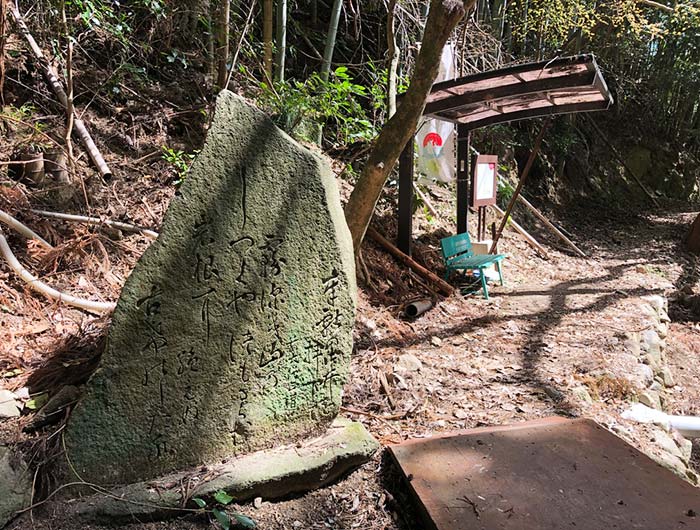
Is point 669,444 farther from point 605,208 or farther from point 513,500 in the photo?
point 605,208

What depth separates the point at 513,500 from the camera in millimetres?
2207

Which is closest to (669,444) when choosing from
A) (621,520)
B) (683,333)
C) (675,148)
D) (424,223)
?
(621,520)

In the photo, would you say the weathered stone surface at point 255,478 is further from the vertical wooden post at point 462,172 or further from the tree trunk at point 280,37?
the tree trunk at point 280,37

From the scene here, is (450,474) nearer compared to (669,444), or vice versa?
(450,474)

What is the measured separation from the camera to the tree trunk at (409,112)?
3.09 meters

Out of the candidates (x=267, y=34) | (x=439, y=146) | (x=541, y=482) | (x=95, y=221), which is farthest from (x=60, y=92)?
(x=541, y=482)

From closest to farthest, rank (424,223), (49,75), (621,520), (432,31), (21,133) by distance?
(621,520)
(432,31)
(21,133)
(49,75)
(424,223)

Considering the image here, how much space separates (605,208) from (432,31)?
Result: 40.2ft

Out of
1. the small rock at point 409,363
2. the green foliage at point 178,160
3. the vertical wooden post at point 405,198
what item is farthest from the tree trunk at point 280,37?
the small rock at point 409,363

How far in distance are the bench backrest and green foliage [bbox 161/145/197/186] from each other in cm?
302

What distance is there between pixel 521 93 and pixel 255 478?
4.82m

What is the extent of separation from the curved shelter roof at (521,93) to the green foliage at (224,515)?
14.8 ft

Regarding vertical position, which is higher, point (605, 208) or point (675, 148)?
point (675, 148)

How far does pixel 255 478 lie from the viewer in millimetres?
2154
